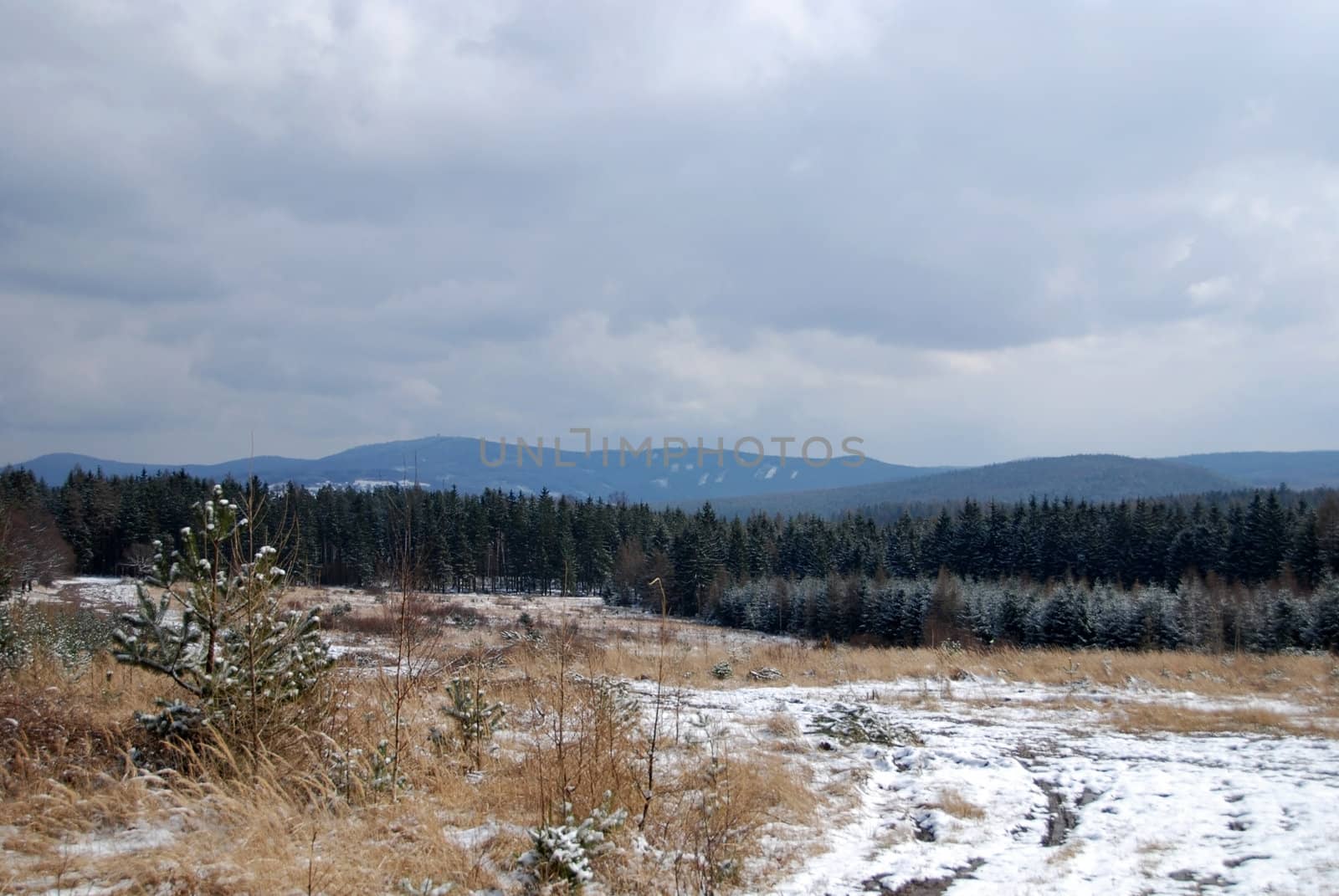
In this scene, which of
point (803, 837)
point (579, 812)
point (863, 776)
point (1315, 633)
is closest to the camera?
point (579, 812)

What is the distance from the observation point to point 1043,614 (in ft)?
138

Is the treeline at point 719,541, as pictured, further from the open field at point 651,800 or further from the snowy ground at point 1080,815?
the snowy ground at point 1080,815

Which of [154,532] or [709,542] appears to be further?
[709,542]

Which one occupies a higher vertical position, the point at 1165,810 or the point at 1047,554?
the point at 1165,810

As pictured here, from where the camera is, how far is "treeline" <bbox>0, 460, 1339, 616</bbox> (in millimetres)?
59219

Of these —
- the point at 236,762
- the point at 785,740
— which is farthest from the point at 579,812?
the point at 785,740

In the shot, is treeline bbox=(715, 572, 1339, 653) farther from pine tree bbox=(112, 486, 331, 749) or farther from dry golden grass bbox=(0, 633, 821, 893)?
pine tree bbox=(112, 486, 331, 749)

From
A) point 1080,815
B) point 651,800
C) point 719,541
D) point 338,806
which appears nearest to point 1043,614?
point 719,541

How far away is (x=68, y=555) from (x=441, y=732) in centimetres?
6681

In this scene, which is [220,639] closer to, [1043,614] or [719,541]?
[1043,614]

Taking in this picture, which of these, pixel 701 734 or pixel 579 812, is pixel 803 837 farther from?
pixel 701 734

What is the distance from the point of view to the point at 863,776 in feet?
23.8

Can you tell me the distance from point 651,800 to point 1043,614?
42431 millimetres

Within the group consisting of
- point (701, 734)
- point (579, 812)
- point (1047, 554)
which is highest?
point (579, 812)
